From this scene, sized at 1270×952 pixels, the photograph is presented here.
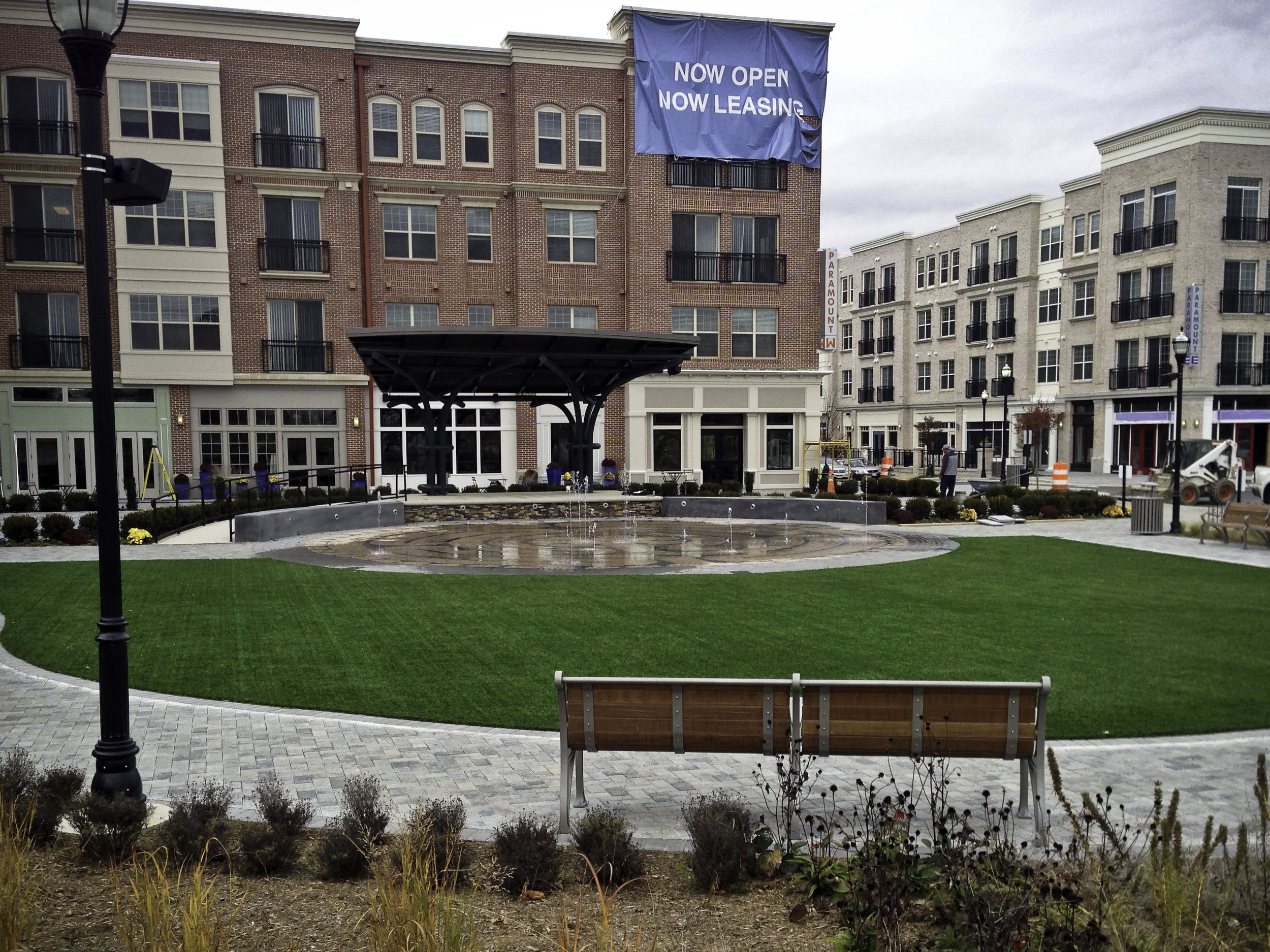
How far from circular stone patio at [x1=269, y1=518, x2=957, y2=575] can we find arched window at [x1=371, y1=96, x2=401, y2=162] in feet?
64.1

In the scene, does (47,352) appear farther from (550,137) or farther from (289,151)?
(550,137)

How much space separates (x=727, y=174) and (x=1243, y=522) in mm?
26989

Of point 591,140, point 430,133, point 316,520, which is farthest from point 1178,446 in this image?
point 430,133

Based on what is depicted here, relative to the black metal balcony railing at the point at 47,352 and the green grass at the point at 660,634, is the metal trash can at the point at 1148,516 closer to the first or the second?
the green grass at the point at 660,634

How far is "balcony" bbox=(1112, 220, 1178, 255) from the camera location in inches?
1966

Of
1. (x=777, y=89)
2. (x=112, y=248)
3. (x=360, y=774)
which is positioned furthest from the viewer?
(x=777, y=89)

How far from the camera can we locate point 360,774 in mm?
7332

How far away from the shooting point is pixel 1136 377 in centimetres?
5294

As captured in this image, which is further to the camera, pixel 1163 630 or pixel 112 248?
pixel 112 248

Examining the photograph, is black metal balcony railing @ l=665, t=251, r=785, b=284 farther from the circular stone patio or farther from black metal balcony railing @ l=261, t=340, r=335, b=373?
the circular stone patio

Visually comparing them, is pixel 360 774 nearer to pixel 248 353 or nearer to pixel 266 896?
pixel 266 896

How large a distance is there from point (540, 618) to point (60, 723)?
5779mm

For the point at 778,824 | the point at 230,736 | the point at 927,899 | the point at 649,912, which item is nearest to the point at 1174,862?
the point at 927,899

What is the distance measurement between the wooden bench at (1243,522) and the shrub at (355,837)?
2022 cm
